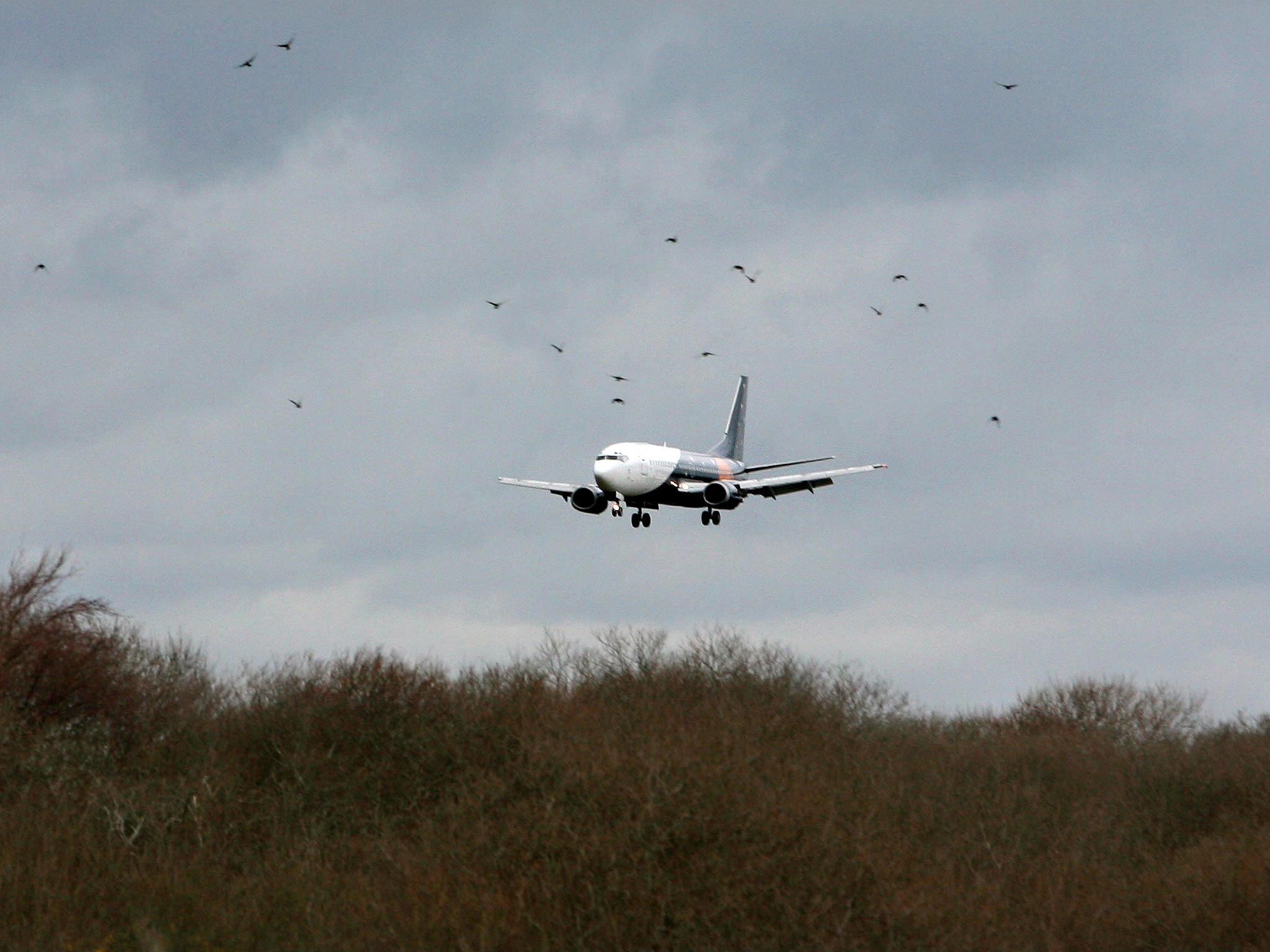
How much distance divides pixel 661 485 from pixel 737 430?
26.8 meters

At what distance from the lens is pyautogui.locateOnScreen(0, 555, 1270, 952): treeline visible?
1135 inches

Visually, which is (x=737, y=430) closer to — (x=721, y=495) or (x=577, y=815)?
(x=721, y=495)

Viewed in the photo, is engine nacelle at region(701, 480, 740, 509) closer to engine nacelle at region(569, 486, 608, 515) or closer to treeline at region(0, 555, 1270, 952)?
engine nacelle at region(569, 486, 608, 515)

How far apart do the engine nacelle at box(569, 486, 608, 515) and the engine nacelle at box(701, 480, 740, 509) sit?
4.46 metres

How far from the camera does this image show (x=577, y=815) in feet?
99.9

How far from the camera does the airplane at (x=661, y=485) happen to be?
2486 inches

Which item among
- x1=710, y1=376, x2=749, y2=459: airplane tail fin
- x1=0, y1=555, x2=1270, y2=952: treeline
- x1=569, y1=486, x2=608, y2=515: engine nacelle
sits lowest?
x1=0, y1=555, x2=1270, y2=952: treeline

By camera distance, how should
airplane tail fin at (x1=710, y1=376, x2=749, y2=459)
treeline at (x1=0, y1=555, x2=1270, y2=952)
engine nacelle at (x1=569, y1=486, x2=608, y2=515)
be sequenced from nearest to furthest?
1. treeline at (x1=0, y1=555, x2=1270, y2=952)
2. engine nacelle at (x1=569, y1=486, x2=608, y2=515)
3. airplane tail fin at (x1=710, y1=376, x2=749, y2=459)

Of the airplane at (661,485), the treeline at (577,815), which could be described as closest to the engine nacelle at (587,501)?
the airplane at (661,485)

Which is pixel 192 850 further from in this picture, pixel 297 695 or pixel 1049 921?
pixel 1049 921

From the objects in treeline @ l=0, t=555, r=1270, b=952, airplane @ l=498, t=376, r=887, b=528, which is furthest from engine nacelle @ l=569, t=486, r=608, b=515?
treeline @ l=0, t=555, r=1270, b=952

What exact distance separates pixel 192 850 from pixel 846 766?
1514cm

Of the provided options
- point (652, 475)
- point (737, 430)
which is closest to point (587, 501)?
point (652, 475)

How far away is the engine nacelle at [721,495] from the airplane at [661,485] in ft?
0.08
